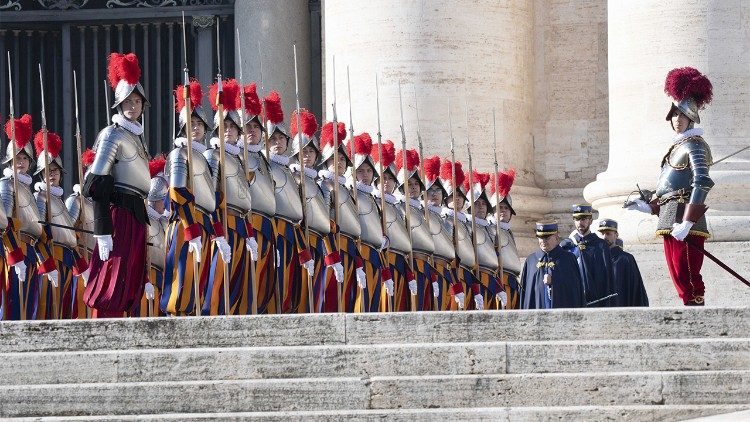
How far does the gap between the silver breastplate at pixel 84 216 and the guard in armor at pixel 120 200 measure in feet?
7.64

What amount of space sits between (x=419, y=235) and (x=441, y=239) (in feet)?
1.33

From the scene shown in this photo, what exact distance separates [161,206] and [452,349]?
610cm

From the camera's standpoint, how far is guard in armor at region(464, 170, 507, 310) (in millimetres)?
20609

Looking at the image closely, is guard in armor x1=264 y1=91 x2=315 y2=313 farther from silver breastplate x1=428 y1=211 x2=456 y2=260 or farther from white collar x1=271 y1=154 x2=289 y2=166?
silver breastplate x1=428 y1=211 x2=456 y2=260

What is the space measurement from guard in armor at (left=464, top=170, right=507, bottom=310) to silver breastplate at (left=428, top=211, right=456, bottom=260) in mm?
335

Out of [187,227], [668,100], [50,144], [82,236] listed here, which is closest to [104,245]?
[187,227]

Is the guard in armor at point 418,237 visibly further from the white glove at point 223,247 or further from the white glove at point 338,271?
the white glove at point 223,247

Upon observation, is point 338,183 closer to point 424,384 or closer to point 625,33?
point 625,33

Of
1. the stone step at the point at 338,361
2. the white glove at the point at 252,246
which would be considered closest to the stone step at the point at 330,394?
the stone step at the point at 338,361

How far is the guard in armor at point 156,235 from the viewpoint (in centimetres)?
1819

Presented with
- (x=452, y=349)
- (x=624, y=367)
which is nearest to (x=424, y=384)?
(x=452, y=349)

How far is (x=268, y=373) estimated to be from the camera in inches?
513

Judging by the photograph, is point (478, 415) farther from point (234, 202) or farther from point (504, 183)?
point (504, 183)

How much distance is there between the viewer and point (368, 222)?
749 inches
